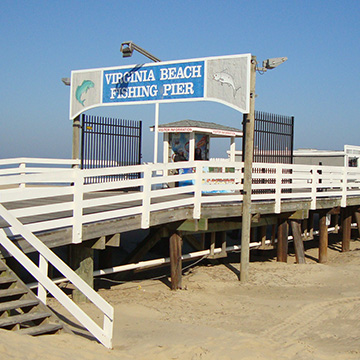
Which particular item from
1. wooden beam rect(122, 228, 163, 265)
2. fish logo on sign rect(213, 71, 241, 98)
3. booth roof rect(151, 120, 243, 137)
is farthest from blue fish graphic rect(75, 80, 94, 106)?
wooden beam rect(122, 228, 163, 265)

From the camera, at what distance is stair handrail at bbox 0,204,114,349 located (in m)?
6.34

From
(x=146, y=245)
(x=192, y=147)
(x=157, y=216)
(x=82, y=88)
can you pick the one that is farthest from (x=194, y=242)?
(x=82, y=88)

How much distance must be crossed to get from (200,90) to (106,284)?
4.61 m

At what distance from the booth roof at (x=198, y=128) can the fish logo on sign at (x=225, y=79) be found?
3.62 metres

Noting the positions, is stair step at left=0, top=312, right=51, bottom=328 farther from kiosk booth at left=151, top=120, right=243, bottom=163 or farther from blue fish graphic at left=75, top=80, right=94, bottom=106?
kiosk booth at left=151, top=120, right=243, bottom=163

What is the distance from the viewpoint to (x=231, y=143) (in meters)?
16.6

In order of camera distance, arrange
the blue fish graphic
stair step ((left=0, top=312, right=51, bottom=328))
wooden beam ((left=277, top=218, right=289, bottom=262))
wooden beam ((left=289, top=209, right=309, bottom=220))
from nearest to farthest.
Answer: stair step ((left=0, top=312, right=51, bottom=328)) → the blue fish graphic → wooden beam ((left=289, top=209, right=309, bottom=220)) → wooden beam ((left=277, top=218, right=289, bottom=262))

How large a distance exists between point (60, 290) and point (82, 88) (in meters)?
7.67

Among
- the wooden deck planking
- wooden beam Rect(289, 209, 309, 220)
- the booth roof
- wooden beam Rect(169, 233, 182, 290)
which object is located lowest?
wooden beam Rect(169, 233, 182, 290)

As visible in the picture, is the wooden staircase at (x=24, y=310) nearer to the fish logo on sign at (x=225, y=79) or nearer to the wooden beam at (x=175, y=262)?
the wooden beam at (x=175, y=262)

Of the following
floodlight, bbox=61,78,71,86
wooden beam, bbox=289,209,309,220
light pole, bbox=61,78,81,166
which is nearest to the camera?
light pole, bbox=61,78,81,166

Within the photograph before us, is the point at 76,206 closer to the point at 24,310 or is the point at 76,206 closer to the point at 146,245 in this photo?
the point at 24,310

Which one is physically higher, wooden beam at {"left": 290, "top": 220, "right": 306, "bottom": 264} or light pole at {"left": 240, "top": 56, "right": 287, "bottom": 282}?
light pole at {"left": 240, "top": 56, "right": 287, "bottom": 282}

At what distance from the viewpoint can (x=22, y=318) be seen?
6.14m
